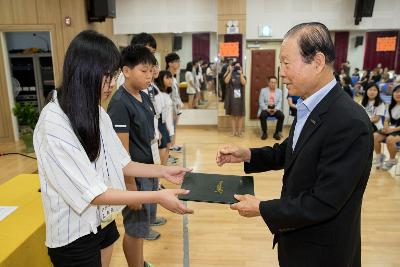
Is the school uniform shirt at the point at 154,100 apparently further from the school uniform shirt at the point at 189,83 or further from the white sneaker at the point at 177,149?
the school uniform shirt at the point at 189,83

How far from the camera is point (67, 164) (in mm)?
1167

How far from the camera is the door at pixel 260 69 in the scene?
23.6 ft

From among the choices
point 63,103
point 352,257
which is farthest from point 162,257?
point 63,103

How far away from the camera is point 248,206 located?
138 centimetres

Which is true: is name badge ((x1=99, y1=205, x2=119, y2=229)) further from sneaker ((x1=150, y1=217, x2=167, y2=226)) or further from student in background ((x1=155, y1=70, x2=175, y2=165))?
student in background ((x1=155, y1=70, x2=175, y2=165))

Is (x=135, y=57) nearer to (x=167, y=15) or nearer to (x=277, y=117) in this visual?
(x=277, y=117)

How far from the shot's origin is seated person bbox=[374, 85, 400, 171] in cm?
465

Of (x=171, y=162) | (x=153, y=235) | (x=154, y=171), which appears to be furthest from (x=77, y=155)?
(x=171, y=162)

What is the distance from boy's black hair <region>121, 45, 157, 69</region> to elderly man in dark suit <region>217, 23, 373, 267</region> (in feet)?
3.40

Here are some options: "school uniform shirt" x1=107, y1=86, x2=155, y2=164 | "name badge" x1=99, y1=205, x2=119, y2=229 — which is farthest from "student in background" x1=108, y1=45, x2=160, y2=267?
"name badge" x1=99, y1=205, x2=119, y2=229

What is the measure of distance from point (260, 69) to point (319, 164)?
6358 millimetres

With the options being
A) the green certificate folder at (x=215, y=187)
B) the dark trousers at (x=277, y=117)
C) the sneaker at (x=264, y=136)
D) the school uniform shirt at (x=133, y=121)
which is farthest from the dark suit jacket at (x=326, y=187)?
the dark trousers at (x=277, y=117)

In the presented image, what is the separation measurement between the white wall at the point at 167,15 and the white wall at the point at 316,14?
0.89 m

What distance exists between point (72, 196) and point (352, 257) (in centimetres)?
112
